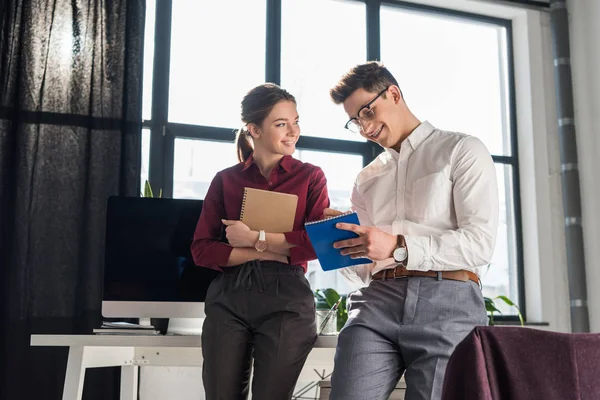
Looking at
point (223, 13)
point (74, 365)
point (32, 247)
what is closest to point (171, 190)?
point (32, 247)

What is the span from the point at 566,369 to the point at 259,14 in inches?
132

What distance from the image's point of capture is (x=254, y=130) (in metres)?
2.08

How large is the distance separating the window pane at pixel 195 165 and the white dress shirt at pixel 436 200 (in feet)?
6.50

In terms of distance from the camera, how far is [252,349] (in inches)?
75.8

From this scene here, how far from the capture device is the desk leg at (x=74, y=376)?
2188mm

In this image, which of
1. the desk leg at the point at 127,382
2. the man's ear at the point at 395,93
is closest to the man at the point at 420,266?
the man's ear at the point at 395,93

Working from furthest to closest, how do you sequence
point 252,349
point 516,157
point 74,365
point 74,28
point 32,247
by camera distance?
1. point 516,157
2. point 74,28
3. point 32,247
4. point 74,365
5. point 252,349

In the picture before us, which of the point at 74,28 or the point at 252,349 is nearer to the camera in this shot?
the point at 252,349

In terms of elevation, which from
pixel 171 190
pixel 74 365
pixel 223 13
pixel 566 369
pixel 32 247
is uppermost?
pixel 223 13

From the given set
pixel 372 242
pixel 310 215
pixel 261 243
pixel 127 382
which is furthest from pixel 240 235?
pixel 127 382

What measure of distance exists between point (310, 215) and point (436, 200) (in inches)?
19.1

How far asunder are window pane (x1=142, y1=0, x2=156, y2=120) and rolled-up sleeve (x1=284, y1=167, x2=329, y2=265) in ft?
5.91

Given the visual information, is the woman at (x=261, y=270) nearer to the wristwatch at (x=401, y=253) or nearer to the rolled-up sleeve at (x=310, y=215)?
the rolled-up sleeve at (x=310, y=215)

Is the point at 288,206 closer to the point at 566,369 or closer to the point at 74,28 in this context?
the point at 566,369
